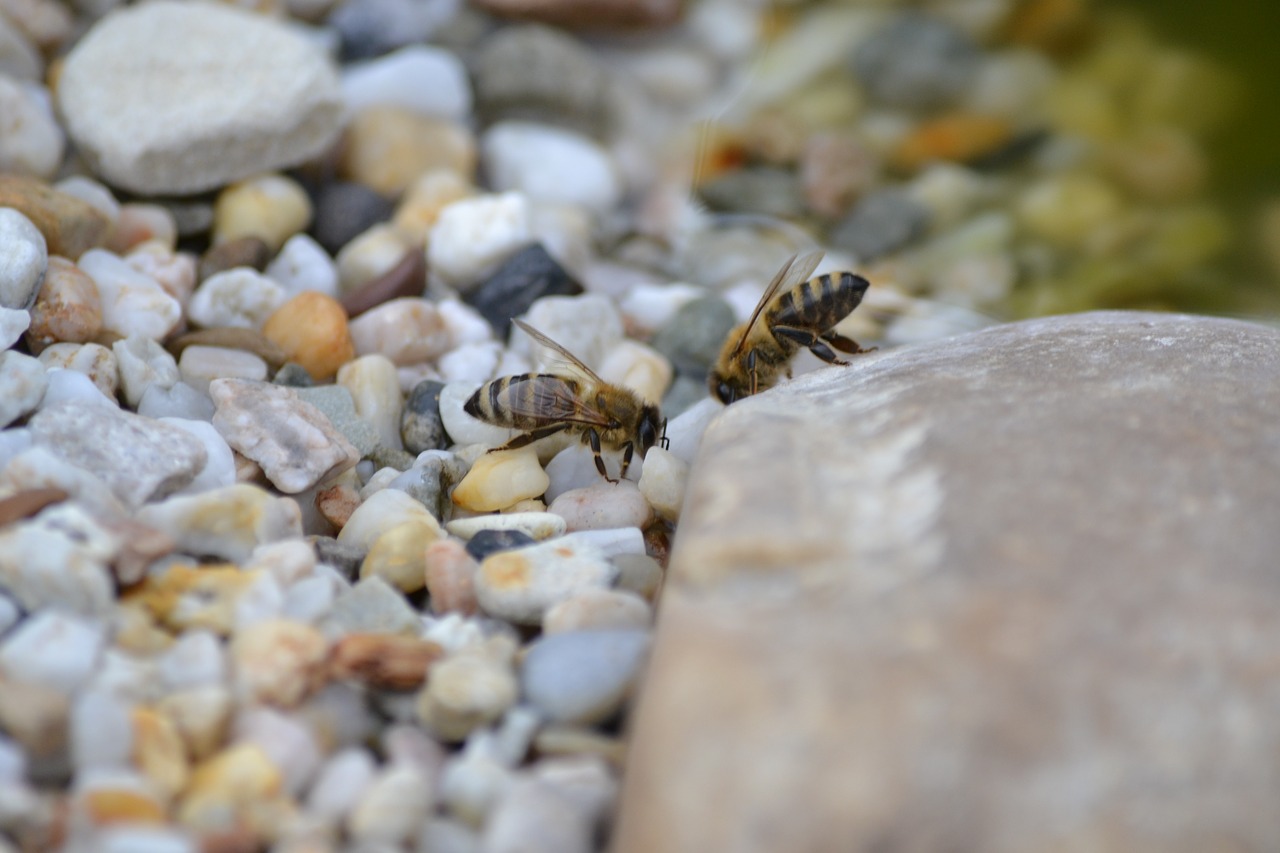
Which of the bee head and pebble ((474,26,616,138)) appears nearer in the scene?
the bee head

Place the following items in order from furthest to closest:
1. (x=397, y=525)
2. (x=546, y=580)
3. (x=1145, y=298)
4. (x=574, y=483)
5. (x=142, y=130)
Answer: (x=1145, y=298), (x=142, y=130), (x=574, y=483), (x=397, y=525), (x=546, y=580)

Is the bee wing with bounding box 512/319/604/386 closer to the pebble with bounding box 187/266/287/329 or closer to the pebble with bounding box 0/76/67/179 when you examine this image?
the pebble with bounding box 187/266/287/329

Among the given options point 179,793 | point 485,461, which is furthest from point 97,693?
point 485,461

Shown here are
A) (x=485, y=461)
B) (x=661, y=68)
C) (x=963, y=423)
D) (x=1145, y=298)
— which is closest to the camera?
(x=963, y=423)

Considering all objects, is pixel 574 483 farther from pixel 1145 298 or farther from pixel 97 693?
pixel 1145 298

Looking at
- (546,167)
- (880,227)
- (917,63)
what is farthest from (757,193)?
(546,167)

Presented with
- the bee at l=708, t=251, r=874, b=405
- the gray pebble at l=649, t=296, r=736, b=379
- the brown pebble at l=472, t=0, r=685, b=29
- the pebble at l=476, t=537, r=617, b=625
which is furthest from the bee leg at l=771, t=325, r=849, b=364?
the brown pebble at l=472, t=0, r=685, b=29

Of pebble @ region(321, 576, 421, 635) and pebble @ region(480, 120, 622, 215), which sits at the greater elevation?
pebble @ region(480, 120, 622, 215)

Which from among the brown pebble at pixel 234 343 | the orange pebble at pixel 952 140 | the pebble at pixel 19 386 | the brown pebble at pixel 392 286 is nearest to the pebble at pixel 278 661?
the pebble at pixel 19 386
